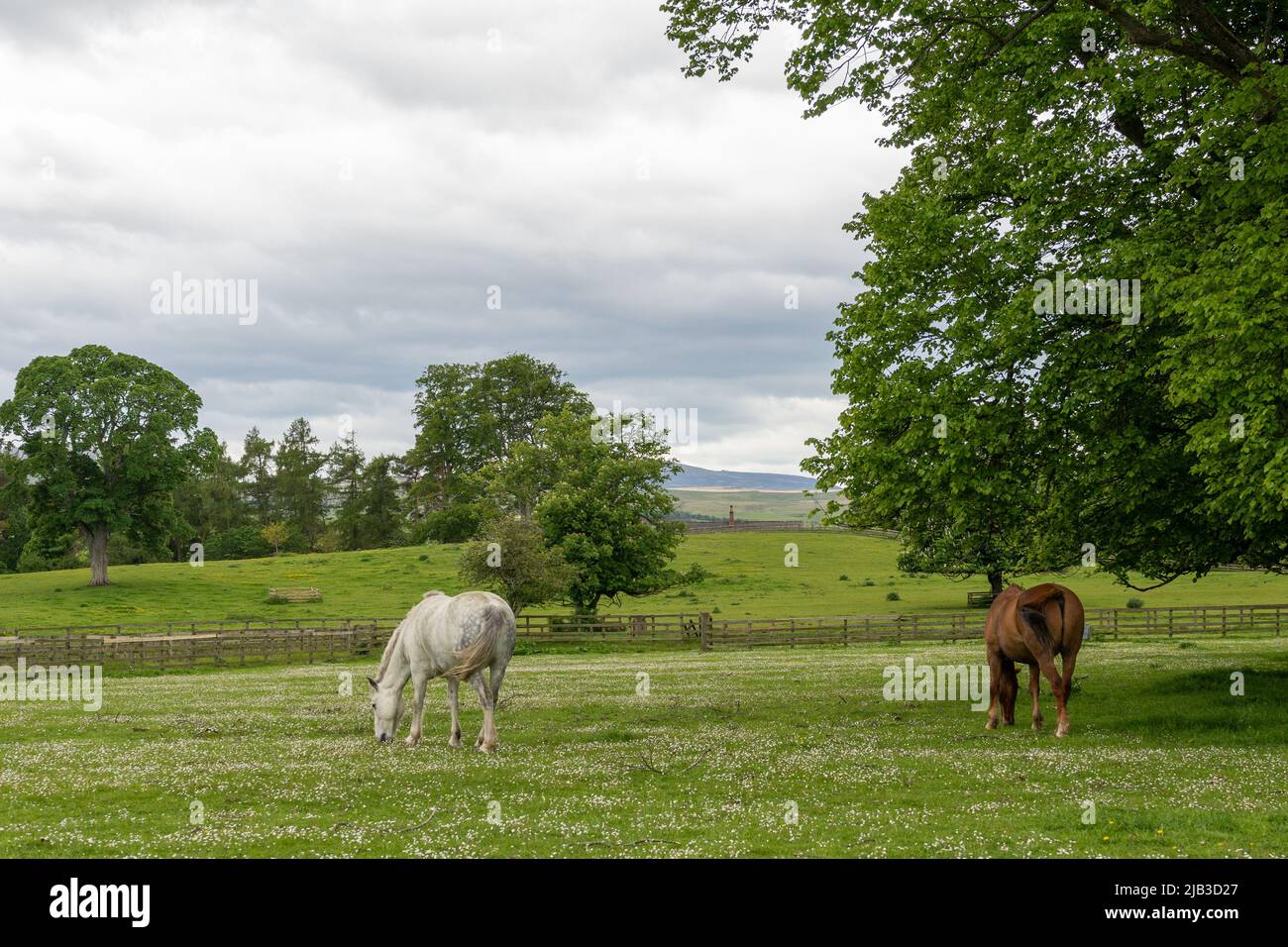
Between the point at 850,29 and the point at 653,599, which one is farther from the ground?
the point at 850,29

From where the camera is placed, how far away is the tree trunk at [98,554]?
69.9 meters

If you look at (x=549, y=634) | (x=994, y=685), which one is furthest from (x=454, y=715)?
(x=549, y=634)

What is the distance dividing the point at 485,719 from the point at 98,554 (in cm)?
6581

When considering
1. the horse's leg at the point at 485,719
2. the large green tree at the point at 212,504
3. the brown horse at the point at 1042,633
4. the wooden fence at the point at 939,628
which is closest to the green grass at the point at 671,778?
the horse's leg at the point at 485,719

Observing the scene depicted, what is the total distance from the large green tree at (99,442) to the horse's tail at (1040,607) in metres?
64.5

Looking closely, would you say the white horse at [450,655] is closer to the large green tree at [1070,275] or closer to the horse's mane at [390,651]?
the horse's mane at [390,651]

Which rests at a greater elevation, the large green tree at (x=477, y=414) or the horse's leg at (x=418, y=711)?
the large green tree at (x=477, y=414)

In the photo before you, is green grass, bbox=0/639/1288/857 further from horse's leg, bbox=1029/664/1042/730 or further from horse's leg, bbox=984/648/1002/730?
horse's leg, bbox=984/648/1002/730

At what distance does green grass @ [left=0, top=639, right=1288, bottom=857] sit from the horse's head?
1.42ft

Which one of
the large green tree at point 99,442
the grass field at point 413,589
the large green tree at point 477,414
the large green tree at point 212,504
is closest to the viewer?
the grass field at point 413,589
